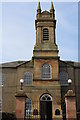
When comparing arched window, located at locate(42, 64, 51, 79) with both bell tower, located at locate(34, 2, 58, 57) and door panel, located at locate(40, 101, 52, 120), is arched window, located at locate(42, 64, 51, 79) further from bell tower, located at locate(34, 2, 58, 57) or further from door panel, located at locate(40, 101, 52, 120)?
door panel, located at locate(40, 101, 52, 120)

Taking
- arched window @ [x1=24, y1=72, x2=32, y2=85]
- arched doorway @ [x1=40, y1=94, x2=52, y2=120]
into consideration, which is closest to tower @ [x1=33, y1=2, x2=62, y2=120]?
arched doorway @ [x1=40, y1=94, x2=52, y2=120]

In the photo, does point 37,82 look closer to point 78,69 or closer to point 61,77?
point 61,77

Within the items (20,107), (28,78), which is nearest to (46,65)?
(28,78)

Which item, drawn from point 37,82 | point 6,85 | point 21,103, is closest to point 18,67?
point 6,85

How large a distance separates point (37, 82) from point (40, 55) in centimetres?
397

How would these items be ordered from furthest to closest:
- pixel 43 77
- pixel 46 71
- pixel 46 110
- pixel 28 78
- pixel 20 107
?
pixel 28 78 < pixel 46 110 < pixel 46 71 < pixel 43 77 < pixel 20 107

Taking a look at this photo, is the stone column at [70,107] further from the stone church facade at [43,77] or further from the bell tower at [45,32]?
the bell tower at [45,32]

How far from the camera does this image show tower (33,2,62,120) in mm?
29297

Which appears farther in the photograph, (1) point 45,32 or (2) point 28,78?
(2) point 28,78

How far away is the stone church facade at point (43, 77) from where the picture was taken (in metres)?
29.4

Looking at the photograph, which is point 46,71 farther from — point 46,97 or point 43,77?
point 46,97

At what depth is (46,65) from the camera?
1224 inches

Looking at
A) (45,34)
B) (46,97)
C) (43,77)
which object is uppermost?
(45,34)

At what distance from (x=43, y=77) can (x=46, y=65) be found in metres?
1.75
